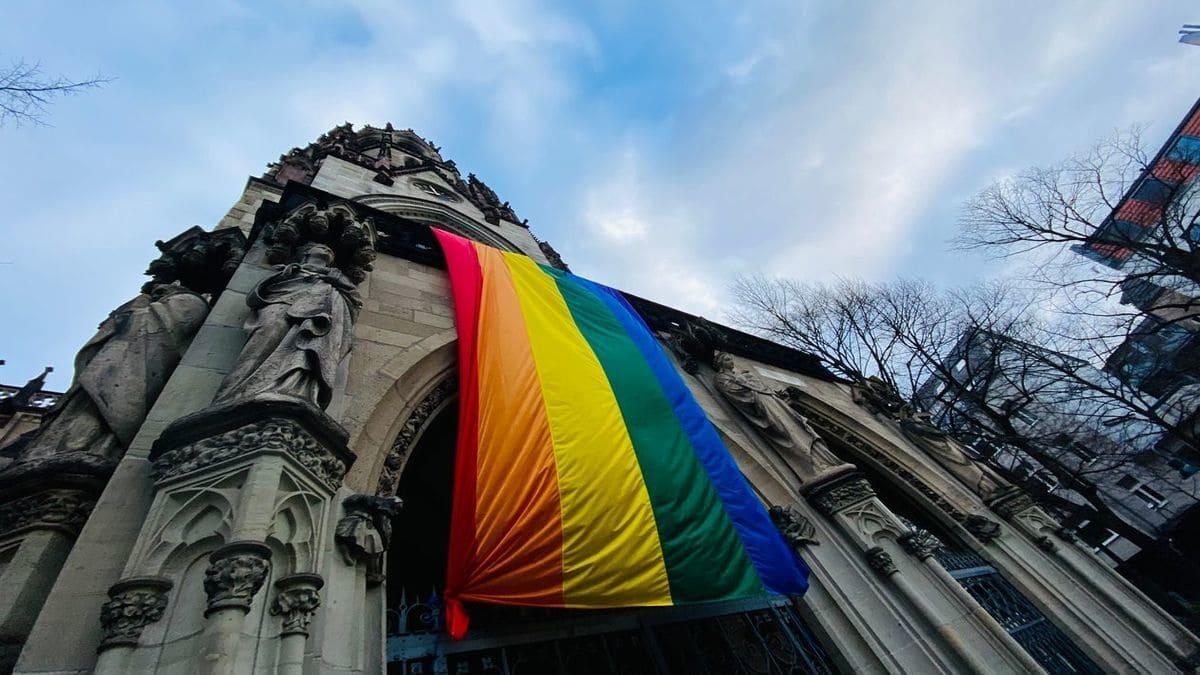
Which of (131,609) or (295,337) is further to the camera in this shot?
(295,337)

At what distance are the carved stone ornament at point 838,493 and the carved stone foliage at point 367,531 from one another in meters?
3.75

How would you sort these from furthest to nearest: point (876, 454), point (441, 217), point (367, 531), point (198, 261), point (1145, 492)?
point (1145, 492) → point (441, 217) → point (876, 454) → point (198, 261) → point (367, 531)

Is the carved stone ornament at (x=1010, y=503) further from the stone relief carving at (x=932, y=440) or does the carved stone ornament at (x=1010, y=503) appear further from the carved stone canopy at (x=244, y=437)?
the carved stone canopy at (x=244, y=437)

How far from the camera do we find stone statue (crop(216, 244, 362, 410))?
2.35m

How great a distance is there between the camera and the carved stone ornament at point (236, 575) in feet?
5.06

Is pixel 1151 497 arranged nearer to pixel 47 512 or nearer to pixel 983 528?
pixel 983 528

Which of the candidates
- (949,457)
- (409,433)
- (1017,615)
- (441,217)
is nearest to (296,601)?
(409,433)

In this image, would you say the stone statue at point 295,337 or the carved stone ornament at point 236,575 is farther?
the stone statue at point 295,337

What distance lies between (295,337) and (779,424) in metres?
4.56

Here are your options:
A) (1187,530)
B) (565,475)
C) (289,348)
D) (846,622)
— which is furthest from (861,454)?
(1187,530)

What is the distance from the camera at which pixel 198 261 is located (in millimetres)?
3881

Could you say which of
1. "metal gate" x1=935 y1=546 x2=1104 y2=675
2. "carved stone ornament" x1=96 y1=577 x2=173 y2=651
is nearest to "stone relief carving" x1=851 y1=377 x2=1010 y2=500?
"metal gate" x1=935 y1=546 x2=1104 y2=675

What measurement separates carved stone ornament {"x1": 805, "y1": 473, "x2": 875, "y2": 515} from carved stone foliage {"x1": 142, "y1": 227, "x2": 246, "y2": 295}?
5336 millimetres

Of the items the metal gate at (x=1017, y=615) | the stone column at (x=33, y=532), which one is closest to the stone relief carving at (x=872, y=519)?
the metal gate at (x=1017, y=615)
